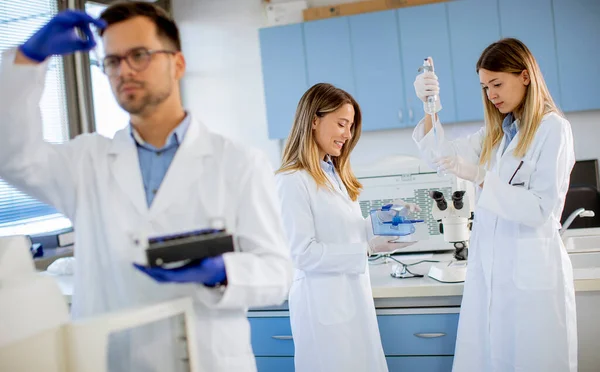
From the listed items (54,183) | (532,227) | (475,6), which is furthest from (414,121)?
(54,183)

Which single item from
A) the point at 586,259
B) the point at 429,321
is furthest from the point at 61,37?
the point at 586,259

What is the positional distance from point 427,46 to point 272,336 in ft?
8.50

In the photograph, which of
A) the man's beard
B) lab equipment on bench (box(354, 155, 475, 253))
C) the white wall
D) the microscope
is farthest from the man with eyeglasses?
the white wall

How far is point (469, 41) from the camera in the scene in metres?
4.05

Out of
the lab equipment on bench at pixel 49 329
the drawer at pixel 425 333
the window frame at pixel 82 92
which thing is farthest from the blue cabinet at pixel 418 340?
the window frame at pixel 82 92

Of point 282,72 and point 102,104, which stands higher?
point 282,72

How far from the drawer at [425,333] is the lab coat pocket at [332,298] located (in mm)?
291

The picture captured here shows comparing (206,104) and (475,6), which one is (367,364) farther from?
(206,104)

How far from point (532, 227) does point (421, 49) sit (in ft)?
7.73

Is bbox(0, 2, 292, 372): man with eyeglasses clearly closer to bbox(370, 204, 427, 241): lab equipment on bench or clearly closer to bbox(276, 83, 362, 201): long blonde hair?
bbox(276, 83, 362, 201): long blonde hair

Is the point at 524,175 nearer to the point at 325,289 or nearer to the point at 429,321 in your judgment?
the point at 429,321

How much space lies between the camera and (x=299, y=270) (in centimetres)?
213

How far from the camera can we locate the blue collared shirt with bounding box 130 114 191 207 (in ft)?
4.19

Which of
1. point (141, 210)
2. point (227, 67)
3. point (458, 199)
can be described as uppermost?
point (227, 67)
